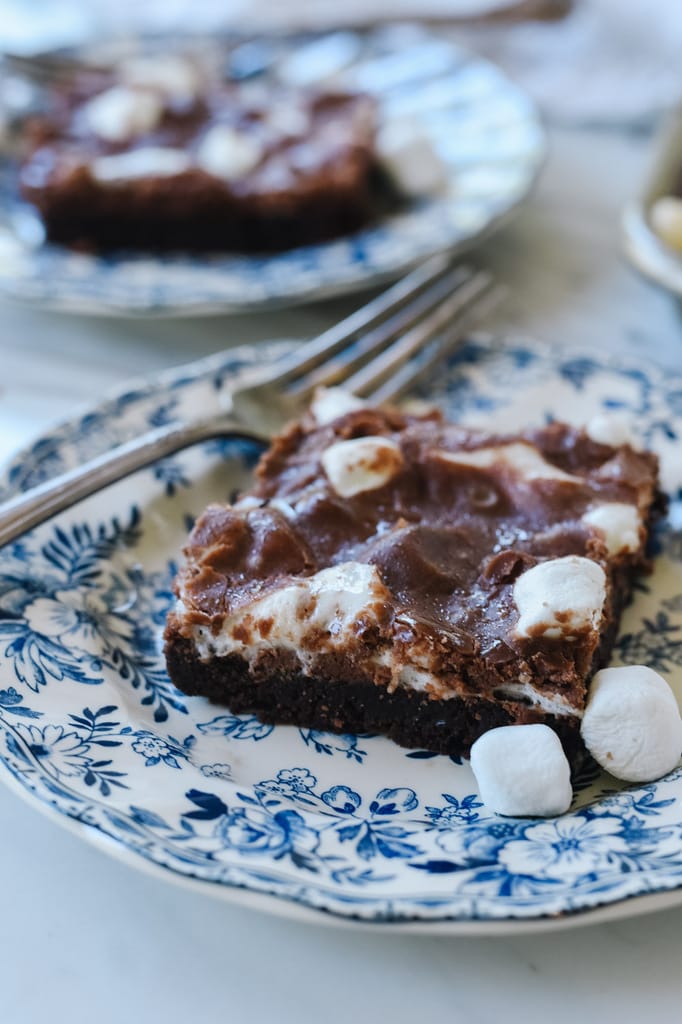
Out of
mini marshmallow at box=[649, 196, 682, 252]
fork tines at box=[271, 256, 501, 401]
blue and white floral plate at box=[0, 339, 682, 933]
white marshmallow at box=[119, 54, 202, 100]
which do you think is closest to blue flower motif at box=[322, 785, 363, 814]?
blue and white floral plate at box=[0, 339, 682, 933]

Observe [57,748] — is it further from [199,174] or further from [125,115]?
[125,115]

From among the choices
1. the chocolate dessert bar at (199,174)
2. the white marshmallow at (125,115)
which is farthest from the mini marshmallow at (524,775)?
the white marshmallow at (125,115)

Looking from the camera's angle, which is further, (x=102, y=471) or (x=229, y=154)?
(x=229, y=154)

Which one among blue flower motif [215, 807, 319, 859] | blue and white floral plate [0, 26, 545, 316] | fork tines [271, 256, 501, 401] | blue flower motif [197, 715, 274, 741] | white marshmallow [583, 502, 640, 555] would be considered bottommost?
blue flower motif [215, 807, 319, 859]

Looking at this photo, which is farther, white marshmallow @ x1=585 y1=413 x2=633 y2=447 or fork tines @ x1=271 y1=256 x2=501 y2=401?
fork tines @ x1=271 y1=256 x2=501 y2=401

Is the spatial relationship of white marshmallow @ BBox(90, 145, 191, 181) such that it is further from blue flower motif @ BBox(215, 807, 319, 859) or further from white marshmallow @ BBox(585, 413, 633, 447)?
blue flower motif @ BBox(215, 807, 319, 859)

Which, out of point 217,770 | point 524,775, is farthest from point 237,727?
point 524,775

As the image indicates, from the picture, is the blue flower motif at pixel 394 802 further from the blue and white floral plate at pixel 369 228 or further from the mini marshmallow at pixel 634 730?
the blue and white floral plate at pixel 369 228

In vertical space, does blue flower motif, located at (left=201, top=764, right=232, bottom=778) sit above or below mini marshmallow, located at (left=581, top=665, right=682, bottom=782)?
below
